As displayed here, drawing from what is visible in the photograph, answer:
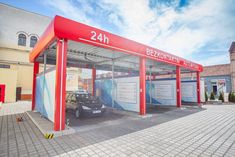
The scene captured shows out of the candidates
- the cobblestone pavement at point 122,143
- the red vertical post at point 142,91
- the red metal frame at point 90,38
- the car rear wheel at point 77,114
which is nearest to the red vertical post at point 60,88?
the red metal frame at point 90,38

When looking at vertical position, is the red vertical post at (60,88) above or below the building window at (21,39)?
below

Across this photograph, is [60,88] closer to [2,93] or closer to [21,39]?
[2,93]

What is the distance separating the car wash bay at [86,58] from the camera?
512cm

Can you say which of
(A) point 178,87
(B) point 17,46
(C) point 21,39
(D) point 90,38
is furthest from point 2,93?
(A) point 178,87

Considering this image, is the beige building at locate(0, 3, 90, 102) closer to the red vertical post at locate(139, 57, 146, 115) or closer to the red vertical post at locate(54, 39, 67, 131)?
the red vertical post at locate(54, 39, 67, 131)

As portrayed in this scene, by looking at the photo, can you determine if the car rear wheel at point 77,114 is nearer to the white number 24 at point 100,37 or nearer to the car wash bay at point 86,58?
the car wash bay at point 86,58

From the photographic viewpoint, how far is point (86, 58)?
33.5 ft

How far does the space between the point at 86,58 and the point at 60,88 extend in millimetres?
5419

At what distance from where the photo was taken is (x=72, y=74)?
21.4m

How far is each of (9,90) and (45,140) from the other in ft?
47.4

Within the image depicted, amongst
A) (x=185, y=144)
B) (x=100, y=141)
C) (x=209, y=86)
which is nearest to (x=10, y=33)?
(x=100, y=141)

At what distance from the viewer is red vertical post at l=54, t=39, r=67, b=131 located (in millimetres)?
5020

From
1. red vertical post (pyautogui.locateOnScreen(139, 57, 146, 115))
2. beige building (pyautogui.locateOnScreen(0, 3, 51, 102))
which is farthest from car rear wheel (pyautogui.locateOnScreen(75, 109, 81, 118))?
beige building (pyautogui.locateOnScreen(0, 3, 51, 102))

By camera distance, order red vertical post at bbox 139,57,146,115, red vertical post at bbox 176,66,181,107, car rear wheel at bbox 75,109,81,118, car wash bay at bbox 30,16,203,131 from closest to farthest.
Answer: car wash bay at bbox 30,16,203,131
car rear wheel at bbox 75,109,81,118
red vertical post at bbox 139,57,146,115
red vertical post at bbox 176,66,181,107
